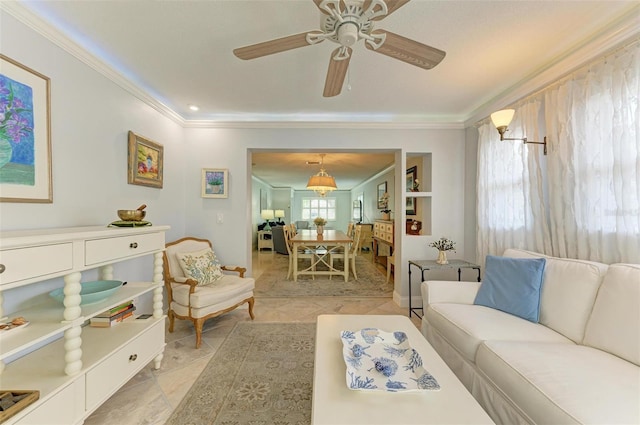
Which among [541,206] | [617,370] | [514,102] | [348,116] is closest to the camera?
[617,370]

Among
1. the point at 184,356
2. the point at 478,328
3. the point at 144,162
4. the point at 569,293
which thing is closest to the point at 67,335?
the point at 184,356

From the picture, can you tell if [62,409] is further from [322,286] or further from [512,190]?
[512,190]

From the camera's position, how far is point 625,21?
61.2 inches

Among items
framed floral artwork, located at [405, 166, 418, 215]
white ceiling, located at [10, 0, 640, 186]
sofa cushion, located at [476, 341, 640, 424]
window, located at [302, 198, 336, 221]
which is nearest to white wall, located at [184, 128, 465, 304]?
white ceiling, located at [10, 0, 640, 186]

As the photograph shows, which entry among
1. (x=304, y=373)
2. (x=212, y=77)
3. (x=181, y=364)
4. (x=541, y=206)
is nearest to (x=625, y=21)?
(x=541, y=206)

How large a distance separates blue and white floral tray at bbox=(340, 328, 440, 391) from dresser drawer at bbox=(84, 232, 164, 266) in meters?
1.46

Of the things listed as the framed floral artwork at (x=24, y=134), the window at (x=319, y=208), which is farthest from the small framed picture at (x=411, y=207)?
the window at (x=319, y=208)

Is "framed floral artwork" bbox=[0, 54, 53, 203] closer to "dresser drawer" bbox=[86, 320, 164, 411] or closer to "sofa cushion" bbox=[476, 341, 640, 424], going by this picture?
"dresser drawer" bbox=[86, 320, 164, 411]

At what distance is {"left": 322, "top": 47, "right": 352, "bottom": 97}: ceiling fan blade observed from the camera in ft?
4.69

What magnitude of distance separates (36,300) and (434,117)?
405cm

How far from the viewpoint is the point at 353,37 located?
119cm

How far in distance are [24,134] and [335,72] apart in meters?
1.84

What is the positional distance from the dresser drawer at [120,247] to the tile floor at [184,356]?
936 mm

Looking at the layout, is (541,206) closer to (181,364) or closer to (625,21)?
(625,21)
